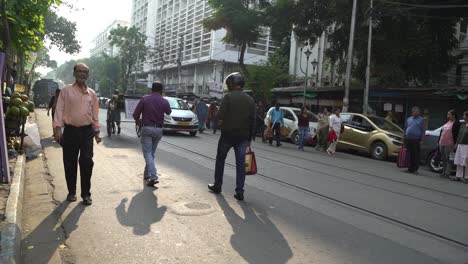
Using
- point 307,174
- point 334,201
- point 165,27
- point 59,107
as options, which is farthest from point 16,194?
point 165,27

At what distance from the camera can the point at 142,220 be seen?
519 centimetres

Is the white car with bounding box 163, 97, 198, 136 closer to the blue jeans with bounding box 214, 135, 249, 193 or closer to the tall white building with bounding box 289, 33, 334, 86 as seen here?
the blue jeans with bounding box 214, 135, 249, 193

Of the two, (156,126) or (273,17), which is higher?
(273,17)

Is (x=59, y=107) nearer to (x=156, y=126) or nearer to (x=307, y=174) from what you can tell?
(x=156, y=126)

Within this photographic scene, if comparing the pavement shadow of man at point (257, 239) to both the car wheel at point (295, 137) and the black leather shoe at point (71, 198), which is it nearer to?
the black leather shoe at point (71, 198)

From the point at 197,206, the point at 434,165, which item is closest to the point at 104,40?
the point at 434,165

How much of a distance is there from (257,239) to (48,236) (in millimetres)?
2158

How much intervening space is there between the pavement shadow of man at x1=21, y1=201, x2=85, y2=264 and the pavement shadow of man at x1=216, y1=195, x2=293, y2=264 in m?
1.75

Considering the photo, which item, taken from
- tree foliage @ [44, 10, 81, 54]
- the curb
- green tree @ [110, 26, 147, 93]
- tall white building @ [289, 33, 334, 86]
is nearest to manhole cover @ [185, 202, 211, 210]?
the curb

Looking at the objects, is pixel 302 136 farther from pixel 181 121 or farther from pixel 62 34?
pixel 62 34

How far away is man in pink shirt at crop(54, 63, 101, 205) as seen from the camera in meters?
5.70

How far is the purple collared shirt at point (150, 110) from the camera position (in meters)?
7.41

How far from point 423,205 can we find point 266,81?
934 inches

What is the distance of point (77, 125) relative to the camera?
5719mm
